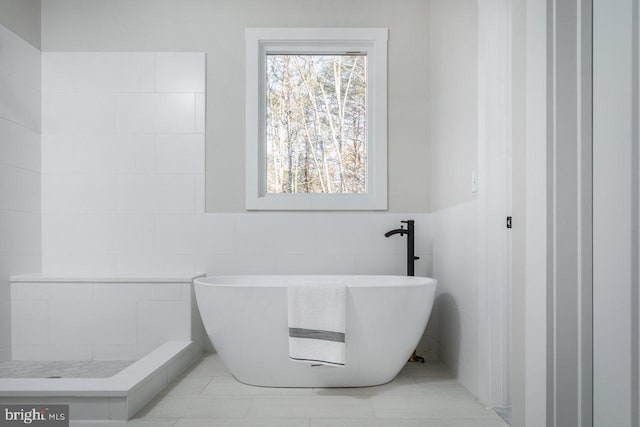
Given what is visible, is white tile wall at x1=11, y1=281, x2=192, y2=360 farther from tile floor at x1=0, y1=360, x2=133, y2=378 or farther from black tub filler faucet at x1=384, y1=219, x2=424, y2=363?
black tub filler faucet at x1=384, y1=219, x2=424, y2=363

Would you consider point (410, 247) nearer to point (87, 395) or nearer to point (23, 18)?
point (87, 395)

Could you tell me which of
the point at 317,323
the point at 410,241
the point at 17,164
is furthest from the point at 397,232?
the point at 17,164

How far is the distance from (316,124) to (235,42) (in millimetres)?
787

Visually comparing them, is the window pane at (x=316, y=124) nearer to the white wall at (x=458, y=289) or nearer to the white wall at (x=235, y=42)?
the white wall at (x=235, y=42)

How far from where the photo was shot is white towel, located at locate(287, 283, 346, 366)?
86.4 inches

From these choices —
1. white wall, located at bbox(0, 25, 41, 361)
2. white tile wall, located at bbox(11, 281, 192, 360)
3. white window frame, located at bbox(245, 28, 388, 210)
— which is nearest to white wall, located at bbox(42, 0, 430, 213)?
white window frame, located at bbox(245, 28, 388, 210)

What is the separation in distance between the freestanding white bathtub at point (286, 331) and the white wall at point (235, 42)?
103cm

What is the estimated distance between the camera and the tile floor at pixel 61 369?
2541 millimetres

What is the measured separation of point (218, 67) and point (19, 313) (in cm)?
201

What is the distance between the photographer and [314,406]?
2154mm

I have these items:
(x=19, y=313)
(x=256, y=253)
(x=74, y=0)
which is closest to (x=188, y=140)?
(x=256, y=253)

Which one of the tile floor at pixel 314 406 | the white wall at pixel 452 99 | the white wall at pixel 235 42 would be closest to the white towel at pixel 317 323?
the tile floor at pixel 314 406

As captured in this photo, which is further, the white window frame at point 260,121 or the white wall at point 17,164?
the white window frame at point 260,121

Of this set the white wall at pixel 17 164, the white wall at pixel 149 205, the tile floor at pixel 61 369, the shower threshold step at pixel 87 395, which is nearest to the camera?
the shower threshold step at pixel 87 395
